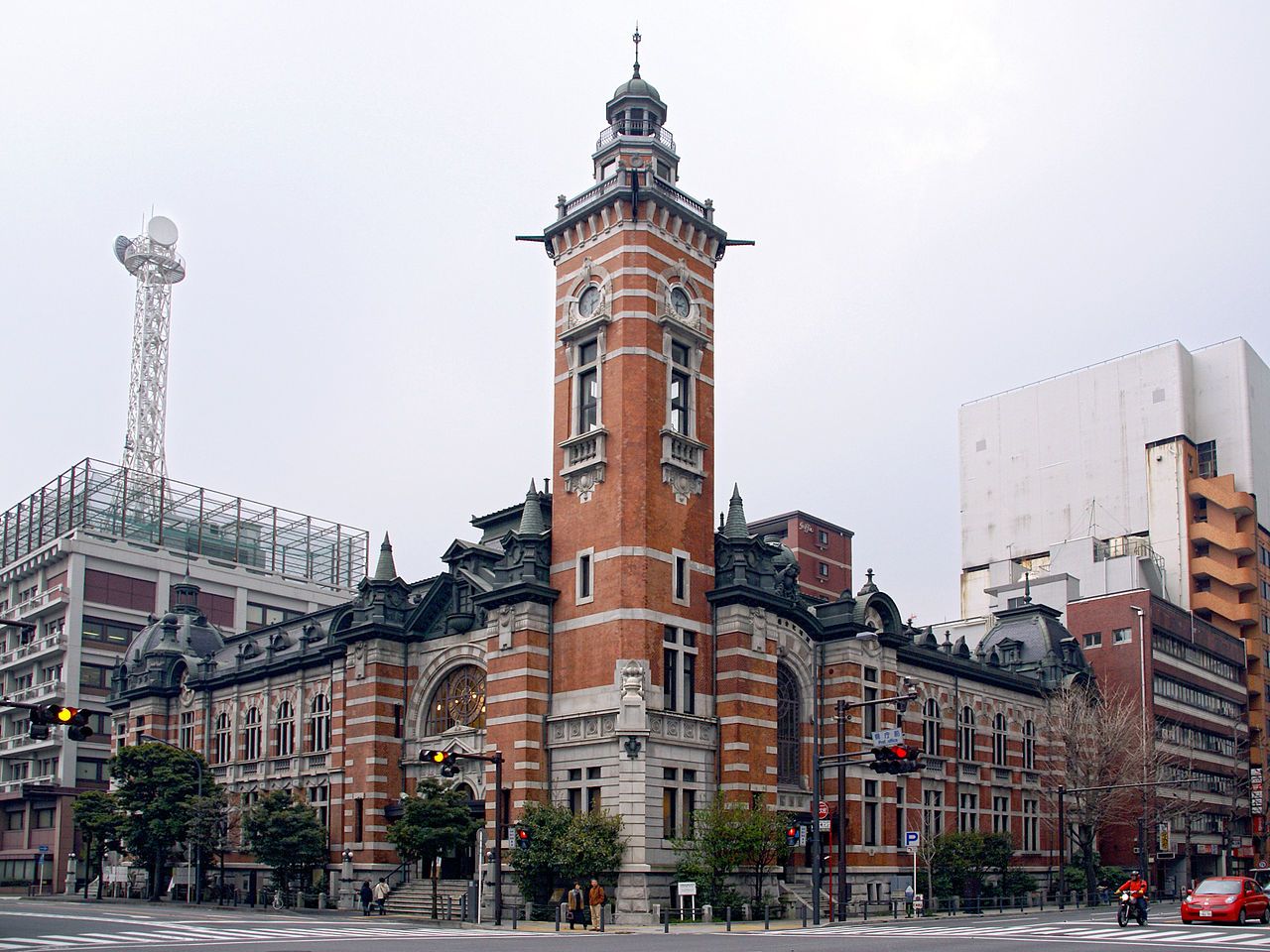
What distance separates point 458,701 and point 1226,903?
30657mm

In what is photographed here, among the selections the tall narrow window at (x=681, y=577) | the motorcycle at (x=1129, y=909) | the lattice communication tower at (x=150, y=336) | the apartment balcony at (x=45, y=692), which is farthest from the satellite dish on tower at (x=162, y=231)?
the motorcycle at (x=1129, y=909)

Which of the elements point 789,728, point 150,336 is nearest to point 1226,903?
point 789,728

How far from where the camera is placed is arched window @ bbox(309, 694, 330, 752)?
64.5 meters

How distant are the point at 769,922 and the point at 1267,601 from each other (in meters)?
67.9

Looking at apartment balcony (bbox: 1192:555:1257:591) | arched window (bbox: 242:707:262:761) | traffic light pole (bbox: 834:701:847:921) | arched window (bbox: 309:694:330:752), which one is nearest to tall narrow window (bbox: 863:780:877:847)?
traffic light pole (bbox: 834:701:847:921)

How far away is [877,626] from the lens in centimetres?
6112

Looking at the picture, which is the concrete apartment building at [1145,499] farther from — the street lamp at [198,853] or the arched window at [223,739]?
the street lamp at [198,853]

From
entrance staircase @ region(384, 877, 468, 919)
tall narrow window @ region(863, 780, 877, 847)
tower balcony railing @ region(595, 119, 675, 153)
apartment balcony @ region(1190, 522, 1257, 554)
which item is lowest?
entrance staircase @ region(384, 877, 468, 919)

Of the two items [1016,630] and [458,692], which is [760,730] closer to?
[458,692]

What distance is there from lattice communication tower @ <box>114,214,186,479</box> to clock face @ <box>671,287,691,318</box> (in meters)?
67.8

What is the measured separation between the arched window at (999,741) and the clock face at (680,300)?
99.7ft

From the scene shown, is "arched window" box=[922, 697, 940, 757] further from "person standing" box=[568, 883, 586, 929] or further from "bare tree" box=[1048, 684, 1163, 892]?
"person standing" box=[568, 883, 586, 929]

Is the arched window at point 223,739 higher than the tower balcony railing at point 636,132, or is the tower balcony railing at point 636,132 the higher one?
the tower balcony railing at point 636,132

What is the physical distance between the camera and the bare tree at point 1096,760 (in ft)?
229
